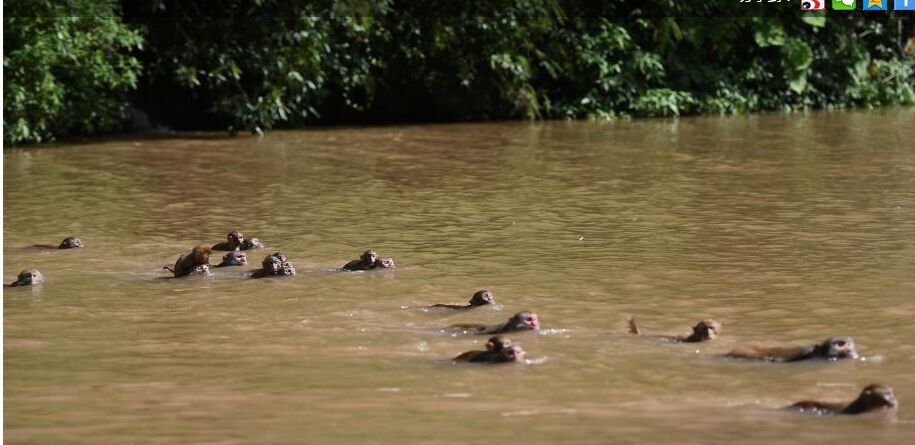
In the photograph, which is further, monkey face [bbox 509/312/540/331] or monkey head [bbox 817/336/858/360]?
monkey face [bbox 509/312/540/331]

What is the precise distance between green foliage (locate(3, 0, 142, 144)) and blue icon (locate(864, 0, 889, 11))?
544 inches

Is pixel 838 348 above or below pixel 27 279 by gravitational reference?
below

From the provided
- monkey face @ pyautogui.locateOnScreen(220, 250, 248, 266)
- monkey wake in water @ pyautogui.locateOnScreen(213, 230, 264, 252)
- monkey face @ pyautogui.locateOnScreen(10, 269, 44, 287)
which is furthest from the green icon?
monkey face @ pyautogui.locateOnScreen(10, 269, 44, 287)

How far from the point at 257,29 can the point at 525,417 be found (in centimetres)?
1665

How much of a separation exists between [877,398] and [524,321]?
2291mm

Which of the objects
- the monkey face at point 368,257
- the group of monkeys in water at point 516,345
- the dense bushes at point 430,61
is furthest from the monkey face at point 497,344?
the dense bushes at point 430,61

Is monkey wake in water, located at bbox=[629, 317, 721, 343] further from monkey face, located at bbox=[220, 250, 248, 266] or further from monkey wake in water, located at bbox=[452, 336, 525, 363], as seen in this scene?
monkey face, located at bbox=[220, 250, 248, 266]

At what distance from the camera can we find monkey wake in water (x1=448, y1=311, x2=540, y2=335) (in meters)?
8.27

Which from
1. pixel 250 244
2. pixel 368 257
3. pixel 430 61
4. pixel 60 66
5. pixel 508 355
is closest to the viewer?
pixel 508 355

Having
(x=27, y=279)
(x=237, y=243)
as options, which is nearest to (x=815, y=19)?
(x=237, y=243)

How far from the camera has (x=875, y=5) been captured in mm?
28266

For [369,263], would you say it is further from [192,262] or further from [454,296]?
[192,262]

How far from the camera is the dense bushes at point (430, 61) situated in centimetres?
2072

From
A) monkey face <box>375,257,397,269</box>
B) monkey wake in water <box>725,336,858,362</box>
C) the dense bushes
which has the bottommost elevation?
monkey wake in water <box>725,336,858,362</box>
